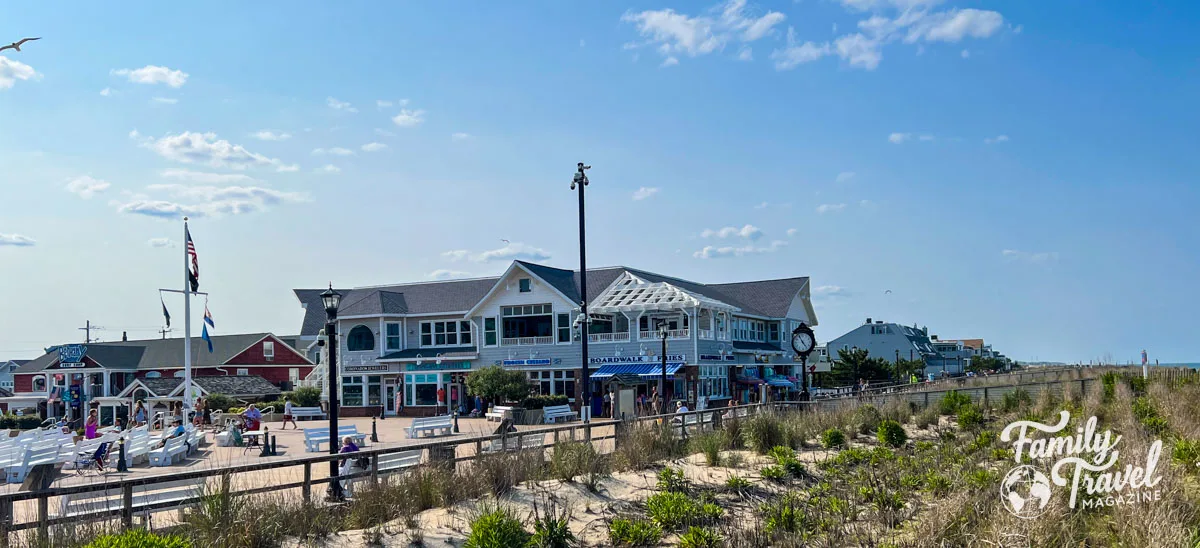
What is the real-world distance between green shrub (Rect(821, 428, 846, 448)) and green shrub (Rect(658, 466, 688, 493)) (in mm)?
5790

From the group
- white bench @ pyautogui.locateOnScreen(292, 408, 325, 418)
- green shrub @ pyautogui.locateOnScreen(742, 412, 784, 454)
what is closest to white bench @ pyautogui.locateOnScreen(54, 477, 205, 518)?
green shrub @ pyautogui.locateOnScreen(742, 412, 784, 454)

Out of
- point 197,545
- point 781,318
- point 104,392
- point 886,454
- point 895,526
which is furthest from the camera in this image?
point 104,392

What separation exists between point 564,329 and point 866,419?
79.6 feet

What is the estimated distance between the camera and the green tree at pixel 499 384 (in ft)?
136

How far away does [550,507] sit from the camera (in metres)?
13.1

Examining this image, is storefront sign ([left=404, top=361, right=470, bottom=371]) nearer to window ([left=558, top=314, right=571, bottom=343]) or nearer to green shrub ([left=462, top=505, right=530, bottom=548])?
window ([left=558, top=314, right=571, bottom=343])

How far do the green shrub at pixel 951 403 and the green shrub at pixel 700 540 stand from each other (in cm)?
1713

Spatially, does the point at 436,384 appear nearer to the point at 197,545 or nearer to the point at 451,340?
the point at 451,340

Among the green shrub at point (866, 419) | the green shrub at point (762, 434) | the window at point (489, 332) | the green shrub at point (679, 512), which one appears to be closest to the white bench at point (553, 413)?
the window at point (489, 332)

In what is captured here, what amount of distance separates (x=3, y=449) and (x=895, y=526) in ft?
60.7

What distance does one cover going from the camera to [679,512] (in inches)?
487

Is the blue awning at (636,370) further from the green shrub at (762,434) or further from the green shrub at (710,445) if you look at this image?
the green shrub at (710,445)

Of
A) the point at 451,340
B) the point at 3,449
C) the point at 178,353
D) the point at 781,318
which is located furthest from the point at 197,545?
the point at 178,353

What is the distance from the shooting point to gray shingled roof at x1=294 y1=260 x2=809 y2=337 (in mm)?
48812
